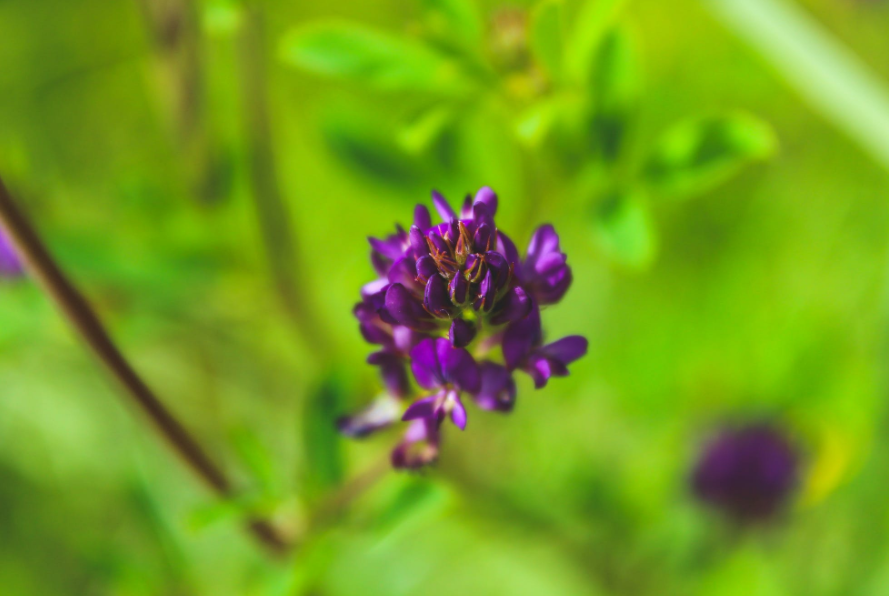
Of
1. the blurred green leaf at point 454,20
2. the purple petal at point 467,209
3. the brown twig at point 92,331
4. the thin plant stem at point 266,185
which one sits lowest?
the purple petal at point 467,209

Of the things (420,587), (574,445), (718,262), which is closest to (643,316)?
(718,262)

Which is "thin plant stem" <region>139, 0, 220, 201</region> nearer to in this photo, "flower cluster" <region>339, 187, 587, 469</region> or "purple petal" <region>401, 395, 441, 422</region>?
"flower cluster" <region>339, 187, 587, 469</region>

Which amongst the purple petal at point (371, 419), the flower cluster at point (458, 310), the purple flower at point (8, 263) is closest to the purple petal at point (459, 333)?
the flower cluster at point (458, 310)

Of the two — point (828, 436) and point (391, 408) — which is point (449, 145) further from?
point (828, 436)

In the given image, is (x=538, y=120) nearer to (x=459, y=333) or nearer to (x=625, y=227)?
(x=625, y=227)

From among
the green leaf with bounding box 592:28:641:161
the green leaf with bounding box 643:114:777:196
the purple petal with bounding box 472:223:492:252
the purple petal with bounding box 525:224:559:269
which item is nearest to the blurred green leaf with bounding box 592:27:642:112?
the green leaf with bounding box 592:28:641:161

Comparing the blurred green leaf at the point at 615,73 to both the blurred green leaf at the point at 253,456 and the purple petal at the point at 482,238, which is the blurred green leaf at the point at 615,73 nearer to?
the purple petal at the point at 482,238

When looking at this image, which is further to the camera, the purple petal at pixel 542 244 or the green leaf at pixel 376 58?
the green leaf at pixel 376 58
